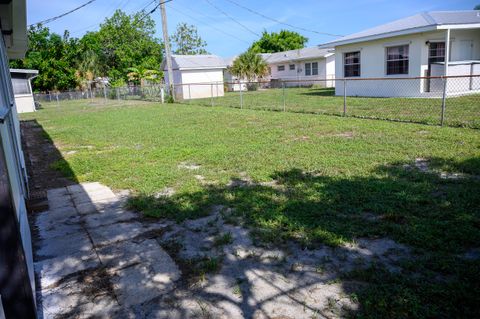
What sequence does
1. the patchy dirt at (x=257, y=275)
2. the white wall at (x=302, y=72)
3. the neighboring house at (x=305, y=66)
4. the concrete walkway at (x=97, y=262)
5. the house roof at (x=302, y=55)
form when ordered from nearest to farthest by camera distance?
1. the patchy dirt at (x=257, y=275)
2. the concrete walkway at (x=97, y=262)
3. the house roof at (x=302, y=55)
4. the neighboring house at (x=305, y=66)
5. the white wall at (x=302, y=72)

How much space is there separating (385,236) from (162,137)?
739cm

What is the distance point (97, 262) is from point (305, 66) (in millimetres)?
34951

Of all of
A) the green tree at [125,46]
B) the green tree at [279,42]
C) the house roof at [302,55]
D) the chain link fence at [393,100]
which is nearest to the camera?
the chain link fence at [393,100]

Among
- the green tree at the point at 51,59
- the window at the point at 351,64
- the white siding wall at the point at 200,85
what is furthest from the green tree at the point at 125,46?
the window at the point at 351,64

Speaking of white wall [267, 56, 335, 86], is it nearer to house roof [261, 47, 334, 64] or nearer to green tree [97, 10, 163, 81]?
house roof [261, 47, 334, 64]

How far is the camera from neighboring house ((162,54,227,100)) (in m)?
29.7

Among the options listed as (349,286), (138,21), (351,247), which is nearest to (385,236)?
(351,247)

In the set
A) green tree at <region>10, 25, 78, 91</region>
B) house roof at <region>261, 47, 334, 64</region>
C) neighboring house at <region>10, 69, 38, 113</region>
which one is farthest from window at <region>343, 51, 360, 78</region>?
green tree at <region>10, 25, 78, 91</region>

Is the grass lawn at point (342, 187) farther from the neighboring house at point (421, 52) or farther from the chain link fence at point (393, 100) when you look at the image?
the neighboring house at point (421, 52)

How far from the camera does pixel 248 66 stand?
35.2 meters

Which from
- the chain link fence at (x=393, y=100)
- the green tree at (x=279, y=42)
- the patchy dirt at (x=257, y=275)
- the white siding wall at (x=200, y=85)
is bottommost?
the patchy dirt at (x=257, y=275)

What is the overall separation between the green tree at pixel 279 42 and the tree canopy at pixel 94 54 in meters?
Result: 17.6

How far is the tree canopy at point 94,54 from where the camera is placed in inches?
1379

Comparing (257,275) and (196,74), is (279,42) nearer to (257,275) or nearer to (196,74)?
(196,74)
